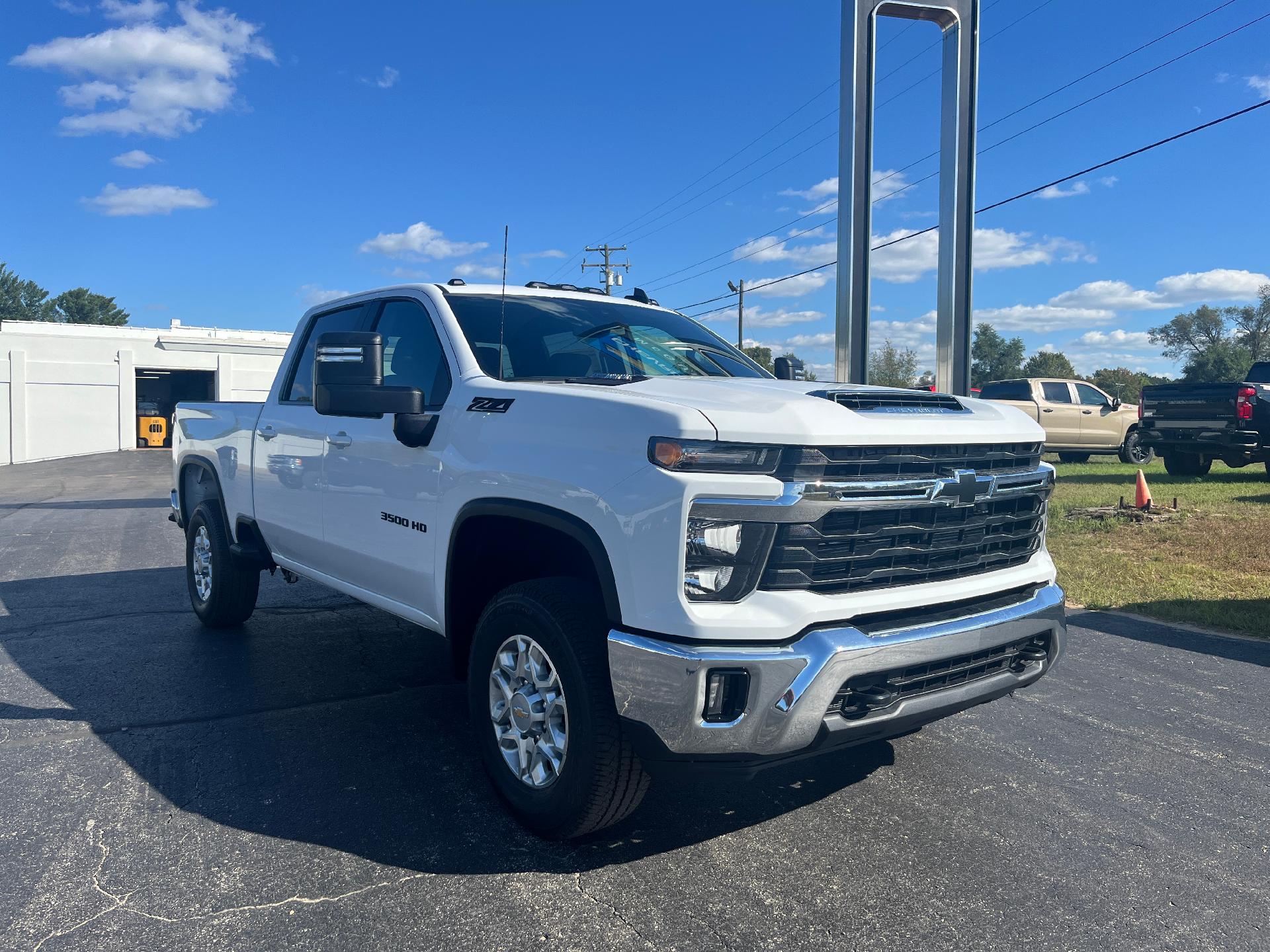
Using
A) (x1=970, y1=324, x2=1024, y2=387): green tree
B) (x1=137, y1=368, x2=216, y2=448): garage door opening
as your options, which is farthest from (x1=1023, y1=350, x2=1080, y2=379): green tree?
(x1=137, y1=368, x2=216, y2=448): garage door opening

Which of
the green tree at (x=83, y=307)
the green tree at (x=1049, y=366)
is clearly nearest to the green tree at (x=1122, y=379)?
the green tree at (x=1049, y=366)

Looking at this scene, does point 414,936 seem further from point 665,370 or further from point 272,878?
point 665,370

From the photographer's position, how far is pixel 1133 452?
20.2 meters

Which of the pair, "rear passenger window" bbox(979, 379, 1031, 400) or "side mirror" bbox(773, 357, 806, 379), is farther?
"rear passenger window" bbox(979, 379, 1031, 400)

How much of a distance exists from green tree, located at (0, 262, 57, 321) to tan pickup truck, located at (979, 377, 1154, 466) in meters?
111

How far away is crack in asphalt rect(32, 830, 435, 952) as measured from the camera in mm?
2820

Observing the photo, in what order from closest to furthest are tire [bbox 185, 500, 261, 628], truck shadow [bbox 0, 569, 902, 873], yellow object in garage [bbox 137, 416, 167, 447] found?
truck shadow [bbox 0, 569, 902, 873]
tire [bbox 185, 500, 261, 628]
yellow object in garage [bbox 137, 416, 167, 447]

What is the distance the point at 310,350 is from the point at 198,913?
3.47 meters

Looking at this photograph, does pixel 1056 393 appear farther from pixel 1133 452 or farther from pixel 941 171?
pixel 941 171

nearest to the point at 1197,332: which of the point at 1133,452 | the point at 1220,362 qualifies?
the point at 1220,362

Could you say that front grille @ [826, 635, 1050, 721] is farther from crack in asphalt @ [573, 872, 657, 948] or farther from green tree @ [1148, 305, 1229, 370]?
green tree @ [1148, 305, 1229, 370]

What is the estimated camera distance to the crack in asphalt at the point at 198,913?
2.82 m

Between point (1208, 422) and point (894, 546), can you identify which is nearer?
point (894, 546)

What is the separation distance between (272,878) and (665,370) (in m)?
2.56
